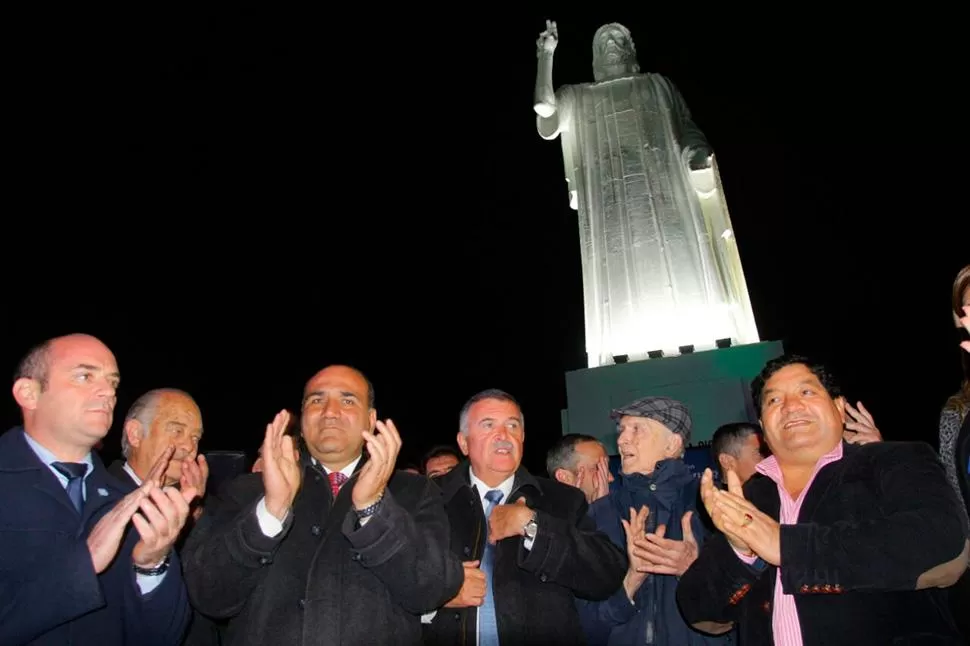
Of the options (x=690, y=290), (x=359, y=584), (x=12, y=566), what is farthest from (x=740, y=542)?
(x=690, y=290)

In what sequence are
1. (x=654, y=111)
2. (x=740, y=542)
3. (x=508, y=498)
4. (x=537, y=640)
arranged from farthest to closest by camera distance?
(x=654, y=111) → (x=508, y=498) → (x=537, y=640) → (x=740, y=542)

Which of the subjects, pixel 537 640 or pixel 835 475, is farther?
pixel 537 640

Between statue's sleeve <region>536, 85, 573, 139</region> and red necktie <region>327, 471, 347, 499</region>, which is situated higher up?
statue's sleeve <region>536, 85, 573, 139</region>

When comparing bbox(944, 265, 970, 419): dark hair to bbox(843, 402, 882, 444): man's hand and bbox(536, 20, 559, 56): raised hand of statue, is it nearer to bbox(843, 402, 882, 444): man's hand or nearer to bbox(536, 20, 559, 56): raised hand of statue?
bbox(843, 402, 882, 444): man's hand

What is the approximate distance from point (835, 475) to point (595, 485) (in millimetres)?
1879

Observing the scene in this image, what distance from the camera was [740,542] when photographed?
7.50ft

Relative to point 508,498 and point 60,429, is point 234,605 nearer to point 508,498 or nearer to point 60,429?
point 60,429

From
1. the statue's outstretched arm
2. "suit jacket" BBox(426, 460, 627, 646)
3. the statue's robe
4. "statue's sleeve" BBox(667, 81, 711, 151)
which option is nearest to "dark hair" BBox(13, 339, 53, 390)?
"suit jacket" BBox(426, 460, 627, 646)

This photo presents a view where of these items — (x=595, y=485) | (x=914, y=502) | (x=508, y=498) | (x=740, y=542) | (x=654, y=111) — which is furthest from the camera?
(x=654, y=111)

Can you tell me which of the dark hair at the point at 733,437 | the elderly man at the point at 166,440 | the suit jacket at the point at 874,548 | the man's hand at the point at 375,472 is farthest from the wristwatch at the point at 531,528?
the dark hair at the point at 733,437

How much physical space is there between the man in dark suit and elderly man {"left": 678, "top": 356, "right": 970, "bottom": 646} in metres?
1.82

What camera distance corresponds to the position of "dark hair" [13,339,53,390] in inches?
97.3

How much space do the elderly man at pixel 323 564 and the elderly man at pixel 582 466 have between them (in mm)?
1556

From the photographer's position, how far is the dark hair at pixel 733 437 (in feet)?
13.2
